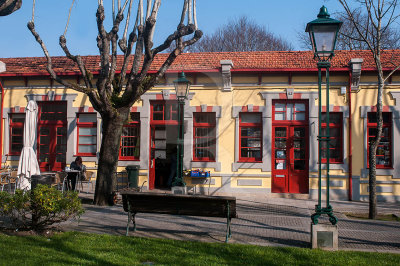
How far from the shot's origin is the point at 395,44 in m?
26.7

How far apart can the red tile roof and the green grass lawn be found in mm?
8835

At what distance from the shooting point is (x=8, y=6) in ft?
19.9

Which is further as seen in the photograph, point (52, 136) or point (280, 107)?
point (52, 136)

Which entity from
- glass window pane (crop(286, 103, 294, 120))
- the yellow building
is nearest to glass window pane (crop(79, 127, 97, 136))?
the yellow building

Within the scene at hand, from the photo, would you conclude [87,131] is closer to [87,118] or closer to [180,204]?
[87,118]

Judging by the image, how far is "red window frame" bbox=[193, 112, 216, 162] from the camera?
15102 millimetres

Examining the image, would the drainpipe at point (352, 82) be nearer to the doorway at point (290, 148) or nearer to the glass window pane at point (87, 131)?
the doorway at point (290, 148)

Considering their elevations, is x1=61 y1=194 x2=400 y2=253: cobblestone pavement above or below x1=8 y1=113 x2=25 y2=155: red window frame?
below

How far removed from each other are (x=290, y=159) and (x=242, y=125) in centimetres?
201

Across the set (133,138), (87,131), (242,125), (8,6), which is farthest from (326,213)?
(87,131)

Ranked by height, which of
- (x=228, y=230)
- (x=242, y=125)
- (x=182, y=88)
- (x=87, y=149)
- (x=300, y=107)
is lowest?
(x=228, y=230)

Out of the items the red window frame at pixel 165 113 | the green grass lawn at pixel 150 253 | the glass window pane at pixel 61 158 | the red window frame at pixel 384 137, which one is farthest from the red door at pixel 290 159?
the green grass lawn at pixel 150 253

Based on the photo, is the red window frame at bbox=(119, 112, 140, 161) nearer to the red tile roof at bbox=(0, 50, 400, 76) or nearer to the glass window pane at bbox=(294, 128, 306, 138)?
the red tile roof at bbox=(0, 50, 400, 76)

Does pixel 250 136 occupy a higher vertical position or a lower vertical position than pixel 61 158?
higher
